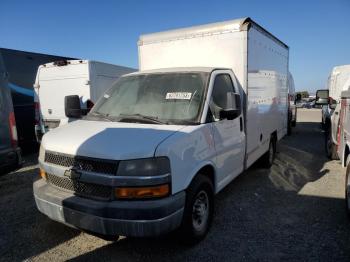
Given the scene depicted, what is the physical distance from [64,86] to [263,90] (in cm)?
535

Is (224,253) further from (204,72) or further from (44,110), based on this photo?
(44,110)

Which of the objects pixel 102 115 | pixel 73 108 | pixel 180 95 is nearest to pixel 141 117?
pixel 180 95

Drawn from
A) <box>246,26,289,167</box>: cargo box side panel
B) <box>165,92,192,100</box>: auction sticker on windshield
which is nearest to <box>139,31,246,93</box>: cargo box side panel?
<box>246,26,289,167</box>: cargo box side panel

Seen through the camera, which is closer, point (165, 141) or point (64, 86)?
point (165, 141)

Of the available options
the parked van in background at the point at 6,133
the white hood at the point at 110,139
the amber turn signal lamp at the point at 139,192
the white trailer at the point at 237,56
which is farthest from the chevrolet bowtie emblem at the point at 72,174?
the white trailer at the point at 237,56

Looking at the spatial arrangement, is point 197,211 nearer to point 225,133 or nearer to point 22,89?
point 225,133

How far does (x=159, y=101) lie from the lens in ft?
13.3

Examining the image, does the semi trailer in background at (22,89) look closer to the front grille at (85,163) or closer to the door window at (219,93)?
the front grille at (85,163)

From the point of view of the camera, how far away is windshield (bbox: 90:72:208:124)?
3859 millimetres

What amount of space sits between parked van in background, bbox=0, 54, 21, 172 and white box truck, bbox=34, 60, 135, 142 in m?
2.87

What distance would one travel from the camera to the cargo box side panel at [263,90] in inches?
207

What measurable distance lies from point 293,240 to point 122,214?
7.25 ft

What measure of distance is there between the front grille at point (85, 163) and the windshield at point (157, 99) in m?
0.89

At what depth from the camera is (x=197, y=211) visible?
12.2 feet
